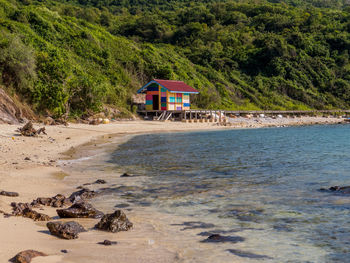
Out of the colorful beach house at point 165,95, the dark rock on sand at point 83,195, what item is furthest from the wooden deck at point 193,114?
the dark rock on sand at point 83,195

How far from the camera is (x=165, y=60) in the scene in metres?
55.1

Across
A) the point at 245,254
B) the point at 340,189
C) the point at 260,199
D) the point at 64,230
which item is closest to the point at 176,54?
the point at 340,189

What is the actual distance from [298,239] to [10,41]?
25.2 meters

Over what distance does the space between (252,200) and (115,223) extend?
3.36 m

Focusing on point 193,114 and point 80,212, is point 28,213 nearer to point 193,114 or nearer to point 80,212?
point 80,212

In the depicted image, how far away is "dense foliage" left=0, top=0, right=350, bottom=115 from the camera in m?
28.2

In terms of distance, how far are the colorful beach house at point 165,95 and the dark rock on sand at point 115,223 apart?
34128 millimetres

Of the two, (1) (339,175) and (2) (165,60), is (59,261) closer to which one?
(1) (339,175)

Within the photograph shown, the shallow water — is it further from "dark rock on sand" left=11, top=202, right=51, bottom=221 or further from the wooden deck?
the wooden deck

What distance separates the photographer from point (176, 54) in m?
64.6

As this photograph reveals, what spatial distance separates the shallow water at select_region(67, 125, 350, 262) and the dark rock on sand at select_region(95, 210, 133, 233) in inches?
36.4

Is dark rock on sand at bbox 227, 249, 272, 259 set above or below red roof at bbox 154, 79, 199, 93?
below

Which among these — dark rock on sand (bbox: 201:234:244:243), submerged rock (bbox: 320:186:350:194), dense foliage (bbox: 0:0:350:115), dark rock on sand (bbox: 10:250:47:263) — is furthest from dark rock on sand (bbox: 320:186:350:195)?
dense foliage (bbox: 0:0:350:115)

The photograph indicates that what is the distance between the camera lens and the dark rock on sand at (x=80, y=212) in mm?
6129
